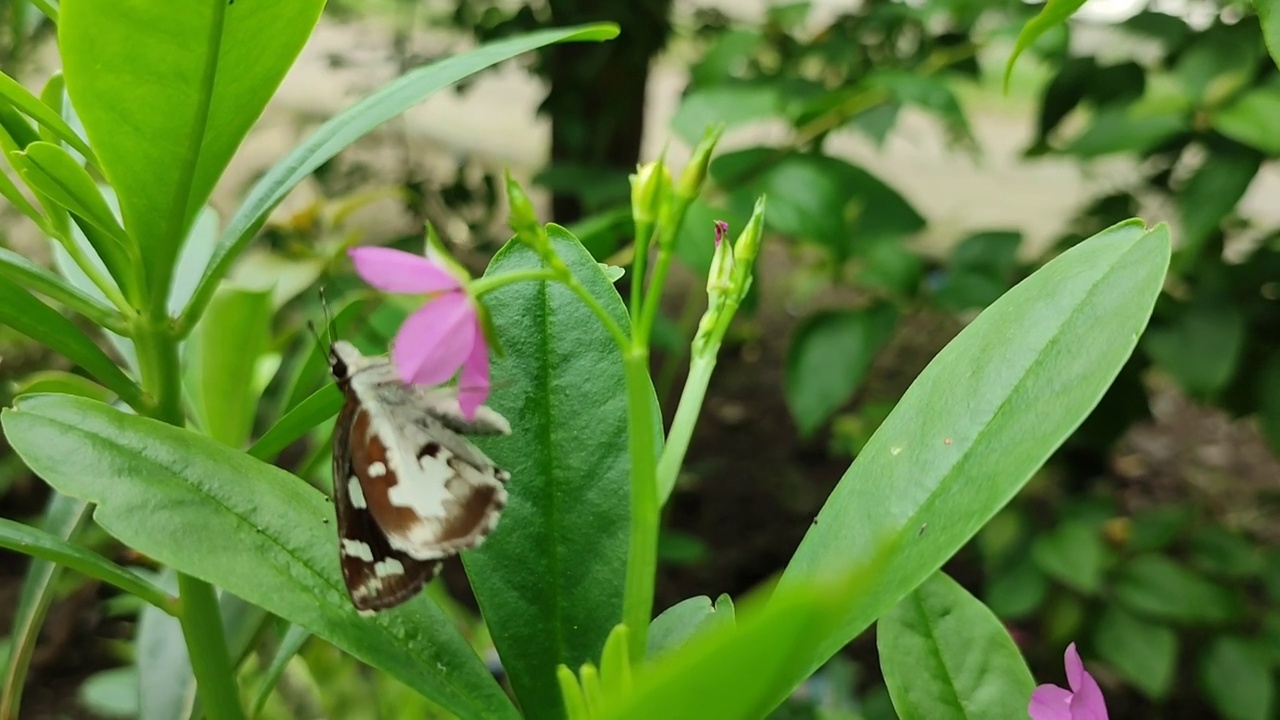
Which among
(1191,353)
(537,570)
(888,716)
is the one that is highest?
(537,570)

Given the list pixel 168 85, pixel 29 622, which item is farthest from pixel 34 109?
pixel 29 622

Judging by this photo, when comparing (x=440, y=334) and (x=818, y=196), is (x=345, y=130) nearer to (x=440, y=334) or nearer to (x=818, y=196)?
(x=440, y=334)

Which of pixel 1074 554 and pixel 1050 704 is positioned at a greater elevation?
pixel 1050 704

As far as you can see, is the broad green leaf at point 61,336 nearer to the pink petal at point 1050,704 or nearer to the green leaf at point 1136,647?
the pink petal at point 1050,704

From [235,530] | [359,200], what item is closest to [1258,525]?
[359,200]

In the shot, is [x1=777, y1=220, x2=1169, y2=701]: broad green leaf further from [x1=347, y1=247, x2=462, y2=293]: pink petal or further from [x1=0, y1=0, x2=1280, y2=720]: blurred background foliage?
[x1=0, y1=0, x2=1280, y2=720]: blurred background foliage

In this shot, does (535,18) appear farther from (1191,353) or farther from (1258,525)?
(1258,525)
